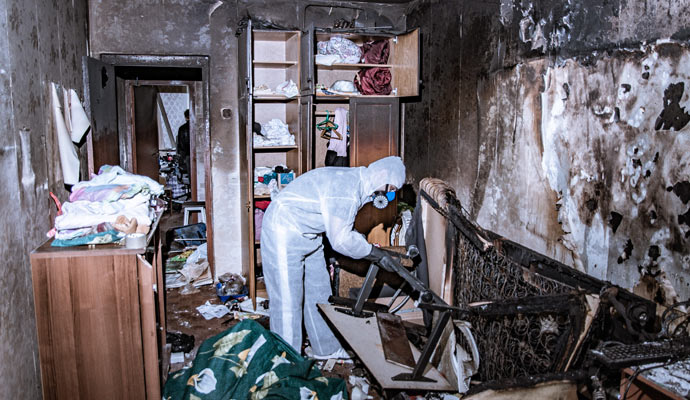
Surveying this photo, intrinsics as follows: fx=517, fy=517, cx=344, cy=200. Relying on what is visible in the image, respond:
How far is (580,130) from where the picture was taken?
2730 millimetres

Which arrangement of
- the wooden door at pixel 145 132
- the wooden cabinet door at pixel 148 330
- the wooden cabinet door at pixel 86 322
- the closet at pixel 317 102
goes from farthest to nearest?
the wooden door at pixel 145 132, the closet at pixel 317 102, the wooden cabinet door at pixel 148 330, the wooden cabinet door at pixel 86 322

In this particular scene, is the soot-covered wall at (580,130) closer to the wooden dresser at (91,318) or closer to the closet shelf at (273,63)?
the closet shelf at (273,63)

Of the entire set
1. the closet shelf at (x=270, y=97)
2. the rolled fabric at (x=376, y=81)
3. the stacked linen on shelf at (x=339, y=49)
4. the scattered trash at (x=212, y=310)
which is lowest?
the scattered trash at (x=212, y=310)

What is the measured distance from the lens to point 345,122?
4914 millimetres

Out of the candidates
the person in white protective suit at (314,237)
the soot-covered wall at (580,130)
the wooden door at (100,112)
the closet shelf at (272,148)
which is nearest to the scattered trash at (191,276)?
the wooden door at (100,112)

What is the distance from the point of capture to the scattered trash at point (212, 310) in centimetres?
471

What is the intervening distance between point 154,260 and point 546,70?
A: 106 inches

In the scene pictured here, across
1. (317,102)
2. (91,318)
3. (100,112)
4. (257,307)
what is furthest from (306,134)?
(91,318)

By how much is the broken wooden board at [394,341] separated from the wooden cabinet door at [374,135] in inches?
57.3

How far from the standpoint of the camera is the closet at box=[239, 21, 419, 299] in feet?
14.9

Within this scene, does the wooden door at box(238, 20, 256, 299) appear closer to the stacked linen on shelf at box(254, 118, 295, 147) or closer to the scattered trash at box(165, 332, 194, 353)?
the stacked linen on shelf at box(254, 118, 295, 147)

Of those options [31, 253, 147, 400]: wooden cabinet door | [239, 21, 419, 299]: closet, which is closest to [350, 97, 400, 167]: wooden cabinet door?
[239, 21, 419, 299]: closet

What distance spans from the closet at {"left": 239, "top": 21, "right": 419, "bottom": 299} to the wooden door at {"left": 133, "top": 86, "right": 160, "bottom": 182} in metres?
4.67

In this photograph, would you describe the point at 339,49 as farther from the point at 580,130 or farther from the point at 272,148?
the point at 580,130
